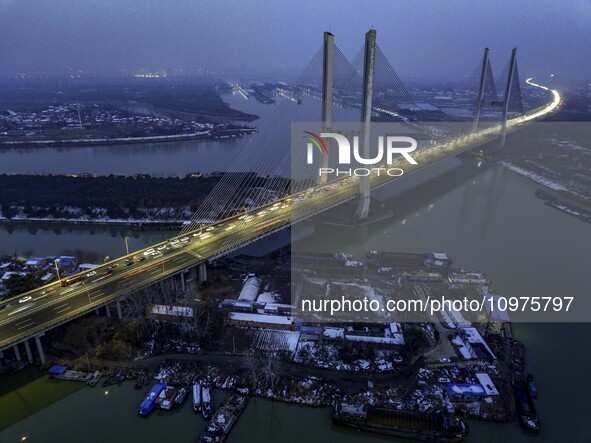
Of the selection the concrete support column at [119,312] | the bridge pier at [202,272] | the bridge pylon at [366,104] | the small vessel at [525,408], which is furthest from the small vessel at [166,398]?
the bridge pylon at [366,104]

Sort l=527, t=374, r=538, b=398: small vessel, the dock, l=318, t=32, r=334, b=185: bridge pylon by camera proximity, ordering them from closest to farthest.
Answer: the dock → l=527, t=374, r=538, b=398: small vessel → l=318, t=32, r=334, b=185: bridge pylon

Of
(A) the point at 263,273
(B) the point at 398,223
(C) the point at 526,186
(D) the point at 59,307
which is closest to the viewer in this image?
(D) the point at 59,307

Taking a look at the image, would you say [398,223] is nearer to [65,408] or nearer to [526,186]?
[526,186]

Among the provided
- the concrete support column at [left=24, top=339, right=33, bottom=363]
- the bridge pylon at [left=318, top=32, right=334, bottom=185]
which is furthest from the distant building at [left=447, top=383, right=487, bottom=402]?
the bridge pylon at [left=318, top=32, right=334, bottom=185]

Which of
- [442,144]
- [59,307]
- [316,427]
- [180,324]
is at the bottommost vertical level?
[316,427]

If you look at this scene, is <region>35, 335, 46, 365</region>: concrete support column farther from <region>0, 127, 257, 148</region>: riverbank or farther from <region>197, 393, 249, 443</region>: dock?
<region>0, 127, 257, 148</region>: riverbank

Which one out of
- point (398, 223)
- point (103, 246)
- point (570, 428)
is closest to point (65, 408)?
point (103, 246)
